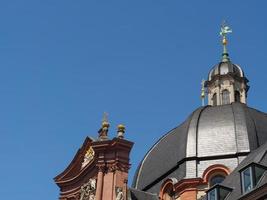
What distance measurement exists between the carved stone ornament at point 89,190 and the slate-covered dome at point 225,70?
742 inches

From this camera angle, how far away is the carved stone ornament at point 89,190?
3866 centimetres

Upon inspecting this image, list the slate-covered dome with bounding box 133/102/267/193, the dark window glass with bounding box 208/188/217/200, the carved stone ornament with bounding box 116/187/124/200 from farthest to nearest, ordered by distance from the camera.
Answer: the slate-covered dome with bounding box 133/102/267/193, the carved stone ornament with bounding box 116/187/124/200, the dark window glass with bounding box 208/188/217/200

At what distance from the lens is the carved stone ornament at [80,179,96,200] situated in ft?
127

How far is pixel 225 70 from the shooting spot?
177ft

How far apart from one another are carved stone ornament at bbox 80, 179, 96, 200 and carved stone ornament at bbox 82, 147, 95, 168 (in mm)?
1503

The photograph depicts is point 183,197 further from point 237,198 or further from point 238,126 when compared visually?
point 237,198

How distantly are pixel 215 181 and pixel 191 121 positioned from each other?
5.36m

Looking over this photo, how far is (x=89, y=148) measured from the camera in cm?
4100

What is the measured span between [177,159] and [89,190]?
22.8 ft

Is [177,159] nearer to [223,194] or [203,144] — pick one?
[203,144]

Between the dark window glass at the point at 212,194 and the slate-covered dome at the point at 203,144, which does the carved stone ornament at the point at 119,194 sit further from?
the slate-covered dome at the point at 203,144

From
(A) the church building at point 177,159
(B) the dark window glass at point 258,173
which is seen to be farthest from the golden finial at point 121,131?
(B) the dark window glass at point 258,173

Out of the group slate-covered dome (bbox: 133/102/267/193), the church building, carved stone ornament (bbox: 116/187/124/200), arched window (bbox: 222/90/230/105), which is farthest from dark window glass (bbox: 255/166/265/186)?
arched window (bbox: 222/90/230/105)

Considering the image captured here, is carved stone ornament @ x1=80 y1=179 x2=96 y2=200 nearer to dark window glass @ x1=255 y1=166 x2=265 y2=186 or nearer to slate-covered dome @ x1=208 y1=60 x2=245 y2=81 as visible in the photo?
dark window glass @ x1=255 y1=166 x2=265 y2=186
